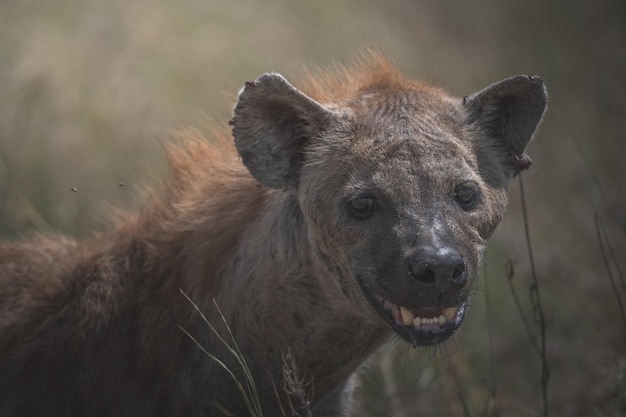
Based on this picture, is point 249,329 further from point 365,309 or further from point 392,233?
point 392,233

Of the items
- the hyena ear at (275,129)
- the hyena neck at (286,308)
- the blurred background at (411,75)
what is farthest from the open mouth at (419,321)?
the hyena ear at (275,129)

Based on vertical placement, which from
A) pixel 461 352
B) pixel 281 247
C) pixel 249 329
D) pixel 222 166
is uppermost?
pixel 222 166

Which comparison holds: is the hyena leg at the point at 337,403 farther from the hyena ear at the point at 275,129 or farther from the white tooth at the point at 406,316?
the hyena ear at the point at 275,129

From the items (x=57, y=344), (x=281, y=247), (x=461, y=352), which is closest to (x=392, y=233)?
(x=281, y=247)

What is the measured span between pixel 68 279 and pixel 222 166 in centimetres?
88

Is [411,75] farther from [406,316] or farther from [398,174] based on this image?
[406,316]

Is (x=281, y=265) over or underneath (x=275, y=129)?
underneath

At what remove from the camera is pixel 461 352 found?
6.99m

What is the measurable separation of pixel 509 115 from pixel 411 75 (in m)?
0.65

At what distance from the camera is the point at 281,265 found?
4.43 meters

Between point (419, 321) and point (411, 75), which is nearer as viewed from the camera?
point (419, 321)

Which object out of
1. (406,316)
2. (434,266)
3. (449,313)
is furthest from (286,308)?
(434,266)

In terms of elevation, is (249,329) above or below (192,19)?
below

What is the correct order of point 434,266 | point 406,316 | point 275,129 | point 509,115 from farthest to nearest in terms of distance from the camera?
point 509,115
point 275,129
point 406,316
point 434,266
